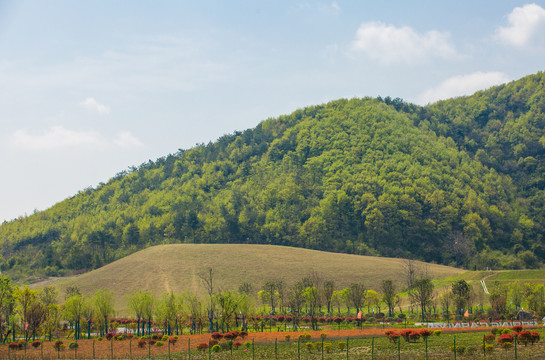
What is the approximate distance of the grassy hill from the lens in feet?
363

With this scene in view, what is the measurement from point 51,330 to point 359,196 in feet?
394

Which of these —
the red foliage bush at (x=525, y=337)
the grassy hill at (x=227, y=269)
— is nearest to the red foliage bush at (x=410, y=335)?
the red foliage bush at (x=525, y=337)

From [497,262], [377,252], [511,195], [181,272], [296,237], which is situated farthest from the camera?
[511,195]

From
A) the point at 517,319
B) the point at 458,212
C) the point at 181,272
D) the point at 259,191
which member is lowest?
the point at 517,319

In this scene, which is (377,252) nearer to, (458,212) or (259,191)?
(458,212)

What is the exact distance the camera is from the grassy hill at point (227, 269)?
111 meters

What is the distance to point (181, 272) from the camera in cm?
11712

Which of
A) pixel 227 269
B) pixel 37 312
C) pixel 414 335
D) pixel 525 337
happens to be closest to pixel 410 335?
pixel 414 335

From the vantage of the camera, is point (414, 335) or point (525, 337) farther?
point (414, 335)

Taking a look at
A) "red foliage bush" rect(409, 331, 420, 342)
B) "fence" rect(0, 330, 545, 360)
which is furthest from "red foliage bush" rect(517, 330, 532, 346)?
"red foliage bush" rect(409, 331, 420, 342)

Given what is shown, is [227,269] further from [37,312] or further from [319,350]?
[319,350]

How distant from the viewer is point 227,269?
11862 cm

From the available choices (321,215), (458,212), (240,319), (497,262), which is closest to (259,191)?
(321,215)

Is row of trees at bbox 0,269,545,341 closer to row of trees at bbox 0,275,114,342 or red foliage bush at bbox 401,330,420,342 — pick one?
row of trees at bbox 0,275,114,342
